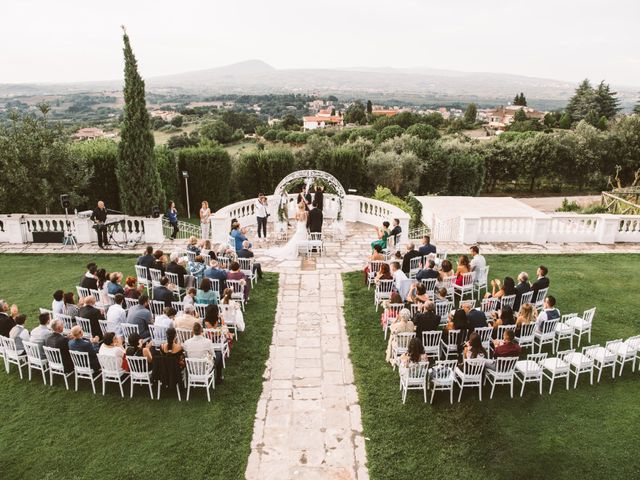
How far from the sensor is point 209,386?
27.5ft

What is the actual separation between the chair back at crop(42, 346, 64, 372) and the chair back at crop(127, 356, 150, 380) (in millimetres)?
1246

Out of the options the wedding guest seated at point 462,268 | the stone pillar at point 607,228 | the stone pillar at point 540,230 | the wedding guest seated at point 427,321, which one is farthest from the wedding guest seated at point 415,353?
the stone pillar at point 607,228

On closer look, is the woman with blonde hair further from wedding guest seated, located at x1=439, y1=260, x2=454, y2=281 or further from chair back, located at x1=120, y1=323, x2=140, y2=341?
wedding guest seated, located at x1=439, y1=260, x2=454, y2=281

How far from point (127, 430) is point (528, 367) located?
20.7 feet

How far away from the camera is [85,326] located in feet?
30.0

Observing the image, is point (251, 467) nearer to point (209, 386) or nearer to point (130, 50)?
point (209, 386)

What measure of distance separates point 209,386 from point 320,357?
2210 mm

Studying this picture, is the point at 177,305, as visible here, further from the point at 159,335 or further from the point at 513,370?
the point at 513,370

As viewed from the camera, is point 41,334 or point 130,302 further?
point 130,302

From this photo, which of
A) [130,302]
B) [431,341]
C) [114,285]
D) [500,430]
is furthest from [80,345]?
[500,430]

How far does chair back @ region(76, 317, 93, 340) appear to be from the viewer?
905cm

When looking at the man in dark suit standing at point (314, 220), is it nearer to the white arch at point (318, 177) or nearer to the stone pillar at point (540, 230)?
the white arch at point (318, 177)

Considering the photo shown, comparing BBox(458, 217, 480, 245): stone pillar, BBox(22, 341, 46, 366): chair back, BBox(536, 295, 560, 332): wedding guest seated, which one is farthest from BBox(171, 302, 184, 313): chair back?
BBox(458, 217, 480, 245): stone pillar

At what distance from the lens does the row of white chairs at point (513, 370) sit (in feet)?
26.4
